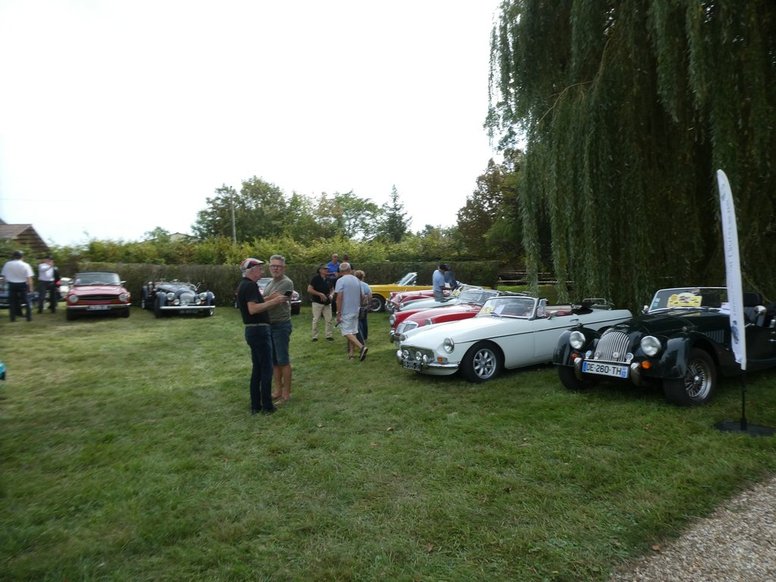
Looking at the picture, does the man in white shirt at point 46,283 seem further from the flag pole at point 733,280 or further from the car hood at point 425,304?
the flag pole at point 733,280

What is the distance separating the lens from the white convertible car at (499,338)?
294 inches

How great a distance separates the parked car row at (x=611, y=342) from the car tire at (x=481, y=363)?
0.05ft

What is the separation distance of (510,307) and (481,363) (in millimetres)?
1395

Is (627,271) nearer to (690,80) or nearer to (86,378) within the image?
(690,80)

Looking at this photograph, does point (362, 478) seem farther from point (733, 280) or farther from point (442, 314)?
point (442, 314)

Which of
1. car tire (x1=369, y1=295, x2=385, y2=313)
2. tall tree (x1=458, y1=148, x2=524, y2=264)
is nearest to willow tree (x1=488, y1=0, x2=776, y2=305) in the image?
car tire (x1=369, y1=295, x2=385, y2=313)

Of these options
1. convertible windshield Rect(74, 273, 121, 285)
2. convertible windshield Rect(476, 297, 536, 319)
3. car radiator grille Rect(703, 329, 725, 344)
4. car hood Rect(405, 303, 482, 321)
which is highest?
convertible windshield Rect(74, 273, 121, 285)

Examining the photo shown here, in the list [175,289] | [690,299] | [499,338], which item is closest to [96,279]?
[175,289]

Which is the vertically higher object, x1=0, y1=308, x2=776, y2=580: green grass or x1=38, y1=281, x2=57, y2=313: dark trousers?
x1=38, y1=281, x2=57, y2=313: dark trousers

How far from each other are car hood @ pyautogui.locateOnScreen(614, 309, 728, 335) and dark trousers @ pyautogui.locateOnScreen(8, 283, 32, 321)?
15.1 m

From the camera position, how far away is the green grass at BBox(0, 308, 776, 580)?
10.0 ft

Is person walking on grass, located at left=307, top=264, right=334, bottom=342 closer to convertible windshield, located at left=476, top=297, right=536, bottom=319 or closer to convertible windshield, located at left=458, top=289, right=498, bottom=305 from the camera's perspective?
convertible windshield, located at left=458, top=289, right=498, bottom=305

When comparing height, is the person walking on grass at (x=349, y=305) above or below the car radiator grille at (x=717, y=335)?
above

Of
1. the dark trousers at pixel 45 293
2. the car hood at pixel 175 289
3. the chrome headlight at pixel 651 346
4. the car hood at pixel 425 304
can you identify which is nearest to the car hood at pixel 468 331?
the chrome headlight at pixel 651 346
